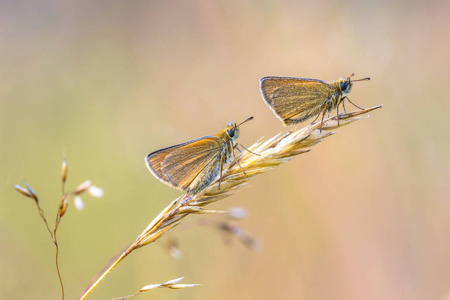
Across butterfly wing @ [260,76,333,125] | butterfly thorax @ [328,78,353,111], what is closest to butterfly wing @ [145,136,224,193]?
butterfly wing @ [260,76,333,125]

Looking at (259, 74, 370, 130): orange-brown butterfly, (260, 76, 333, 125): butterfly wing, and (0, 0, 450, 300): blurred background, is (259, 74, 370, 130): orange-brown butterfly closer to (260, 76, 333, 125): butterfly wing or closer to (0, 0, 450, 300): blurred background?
(260, 76, 333, 125): butterfly wing

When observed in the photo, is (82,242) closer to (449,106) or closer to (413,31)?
(449,106)

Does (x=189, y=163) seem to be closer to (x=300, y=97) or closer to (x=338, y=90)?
(x=300, y=97)

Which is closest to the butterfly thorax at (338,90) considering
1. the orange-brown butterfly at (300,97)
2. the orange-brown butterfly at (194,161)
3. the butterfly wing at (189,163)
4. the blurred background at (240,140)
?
the orange-brown butterfly at (300,97)

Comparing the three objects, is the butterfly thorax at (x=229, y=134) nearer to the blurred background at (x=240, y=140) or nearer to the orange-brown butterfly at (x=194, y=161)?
the orange-brown butterfly at (x=194, y=161)

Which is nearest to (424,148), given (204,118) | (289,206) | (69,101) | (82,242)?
(289,206)

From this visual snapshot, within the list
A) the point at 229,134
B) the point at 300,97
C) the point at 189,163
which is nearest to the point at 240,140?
Answer: the point at 300,97
